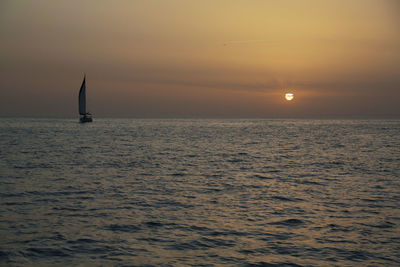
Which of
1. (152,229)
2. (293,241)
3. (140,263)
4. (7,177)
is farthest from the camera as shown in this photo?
(7,177)

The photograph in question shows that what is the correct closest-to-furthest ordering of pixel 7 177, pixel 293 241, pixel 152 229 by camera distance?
1. pixel 293 241
2. pixel 152 229
3. pixel 7 177

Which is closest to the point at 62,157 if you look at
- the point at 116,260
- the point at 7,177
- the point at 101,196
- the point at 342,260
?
the point at 7,177

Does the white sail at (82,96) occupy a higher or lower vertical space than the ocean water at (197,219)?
higher

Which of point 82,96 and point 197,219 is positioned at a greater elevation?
point 82,96

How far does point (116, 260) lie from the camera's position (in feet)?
39.4

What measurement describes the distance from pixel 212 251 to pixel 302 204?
8788 millimetres

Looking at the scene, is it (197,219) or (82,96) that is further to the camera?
(82,96)

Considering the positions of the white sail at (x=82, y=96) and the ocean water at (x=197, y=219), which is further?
the white sail at (x=82, y=96)

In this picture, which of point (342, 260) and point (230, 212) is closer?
point (342, 260)

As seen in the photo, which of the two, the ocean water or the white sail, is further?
the white sail

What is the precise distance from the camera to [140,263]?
464 inches

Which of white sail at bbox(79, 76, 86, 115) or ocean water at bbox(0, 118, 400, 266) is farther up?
white sail at bbox(79, 76, 86, 115)

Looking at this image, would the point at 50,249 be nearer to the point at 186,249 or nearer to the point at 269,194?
the point at 186,249

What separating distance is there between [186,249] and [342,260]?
497 cm
